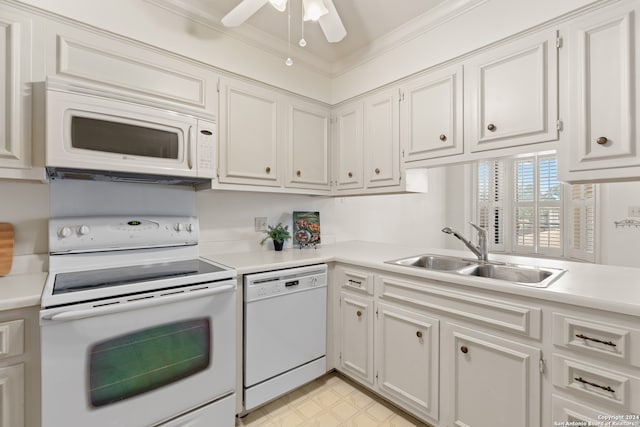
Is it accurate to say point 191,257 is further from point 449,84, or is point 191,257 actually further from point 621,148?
point 621,148

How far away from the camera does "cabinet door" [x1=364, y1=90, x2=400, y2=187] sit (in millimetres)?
2104

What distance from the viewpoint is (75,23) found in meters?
1.42

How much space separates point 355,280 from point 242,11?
169 cm

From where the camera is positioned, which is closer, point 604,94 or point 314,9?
point 604,94

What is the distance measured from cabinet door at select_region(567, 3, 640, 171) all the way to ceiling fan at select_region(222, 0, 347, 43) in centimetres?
115

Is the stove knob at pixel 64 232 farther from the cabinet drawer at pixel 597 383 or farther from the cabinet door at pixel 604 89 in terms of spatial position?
the cabinet door at pixel 604 89

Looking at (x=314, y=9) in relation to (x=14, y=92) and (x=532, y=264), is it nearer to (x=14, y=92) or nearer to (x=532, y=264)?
(x=14, y=92)

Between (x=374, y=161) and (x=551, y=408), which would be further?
(x=374, y=161)

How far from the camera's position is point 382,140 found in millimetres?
2188

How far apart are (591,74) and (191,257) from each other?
2352 mm

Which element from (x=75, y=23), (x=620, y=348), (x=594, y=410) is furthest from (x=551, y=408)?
(x=75, y=23)

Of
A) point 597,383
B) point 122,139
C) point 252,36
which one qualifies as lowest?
point 597,383

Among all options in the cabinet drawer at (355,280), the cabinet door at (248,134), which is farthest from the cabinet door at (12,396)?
the cabinet drawer at (355,280)

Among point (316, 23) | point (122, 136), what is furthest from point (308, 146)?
point (122, 136)
